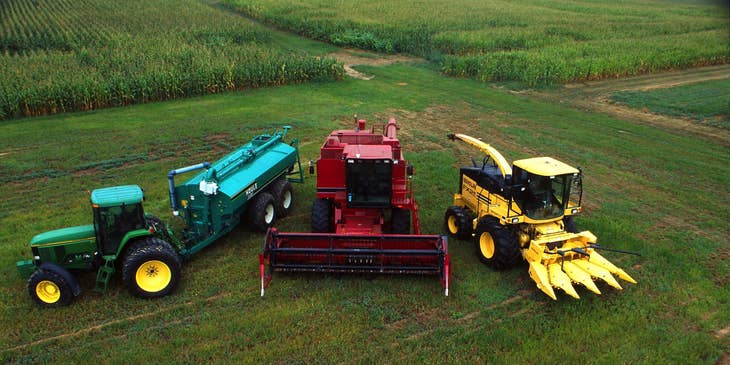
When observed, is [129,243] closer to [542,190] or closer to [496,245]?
Answer: [496,245]

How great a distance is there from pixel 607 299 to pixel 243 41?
30952 mm

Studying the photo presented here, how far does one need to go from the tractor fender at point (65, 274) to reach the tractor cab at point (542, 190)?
759cm

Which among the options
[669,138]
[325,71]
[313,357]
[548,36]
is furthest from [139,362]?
[548,36]

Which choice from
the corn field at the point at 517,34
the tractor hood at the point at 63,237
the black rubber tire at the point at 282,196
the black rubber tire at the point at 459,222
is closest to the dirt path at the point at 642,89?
the corn field at the point at 517,34

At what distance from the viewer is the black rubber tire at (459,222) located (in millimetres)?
10586

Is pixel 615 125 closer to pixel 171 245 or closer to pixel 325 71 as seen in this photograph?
pixel 325 71

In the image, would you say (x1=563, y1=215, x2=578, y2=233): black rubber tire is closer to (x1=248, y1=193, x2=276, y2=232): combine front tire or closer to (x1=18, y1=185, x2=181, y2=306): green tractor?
(x1=248, y1=193, x2=276, y2=232): combine front tire

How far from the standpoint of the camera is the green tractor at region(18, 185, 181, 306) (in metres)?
8.28

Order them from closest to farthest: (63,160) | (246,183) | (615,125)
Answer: (246,183) < (63,160) < (615,125)

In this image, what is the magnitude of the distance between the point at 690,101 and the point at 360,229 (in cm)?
1956

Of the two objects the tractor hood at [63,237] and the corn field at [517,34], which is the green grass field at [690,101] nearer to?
the corn field at [517,34]

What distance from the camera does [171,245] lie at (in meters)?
9.30

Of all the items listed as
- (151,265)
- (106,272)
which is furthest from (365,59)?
(106,272)

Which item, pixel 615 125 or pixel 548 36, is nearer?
pixel 615 125
